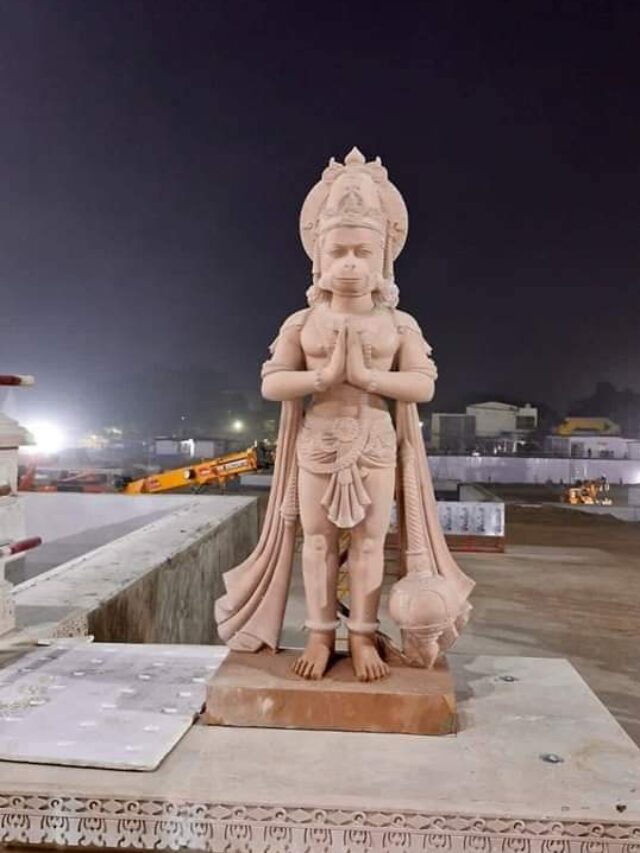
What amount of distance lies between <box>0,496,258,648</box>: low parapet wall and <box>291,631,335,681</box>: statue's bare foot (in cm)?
134

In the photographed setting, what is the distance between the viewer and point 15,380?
3.25 m

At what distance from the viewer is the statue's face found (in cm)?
240

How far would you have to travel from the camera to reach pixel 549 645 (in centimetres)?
566

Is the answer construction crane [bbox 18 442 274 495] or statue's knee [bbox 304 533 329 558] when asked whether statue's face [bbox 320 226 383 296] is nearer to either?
statue's knee [bbox 304 533 329 558]

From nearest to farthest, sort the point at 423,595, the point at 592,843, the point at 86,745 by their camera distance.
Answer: the point at 592,843
the point at 86,745
the point at 423,595

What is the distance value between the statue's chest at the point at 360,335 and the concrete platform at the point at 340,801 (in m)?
1.29

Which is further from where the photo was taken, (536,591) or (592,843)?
(536,591)

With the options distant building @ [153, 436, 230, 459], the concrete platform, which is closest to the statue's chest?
the concrete platform

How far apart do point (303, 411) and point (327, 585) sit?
643mm

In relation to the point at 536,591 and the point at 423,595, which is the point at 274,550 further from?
the point at 536,591

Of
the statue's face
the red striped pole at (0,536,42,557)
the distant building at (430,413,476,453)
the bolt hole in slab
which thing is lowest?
the bolt hole in slab

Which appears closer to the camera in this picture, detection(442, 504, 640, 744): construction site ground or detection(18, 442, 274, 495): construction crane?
detection(442, 504, 640, 744): construction site ground

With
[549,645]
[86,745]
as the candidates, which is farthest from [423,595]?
[549,645]

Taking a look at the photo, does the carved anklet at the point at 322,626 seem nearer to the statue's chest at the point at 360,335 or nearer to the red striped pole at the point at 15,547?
the statue's chest at the point at 360,335
